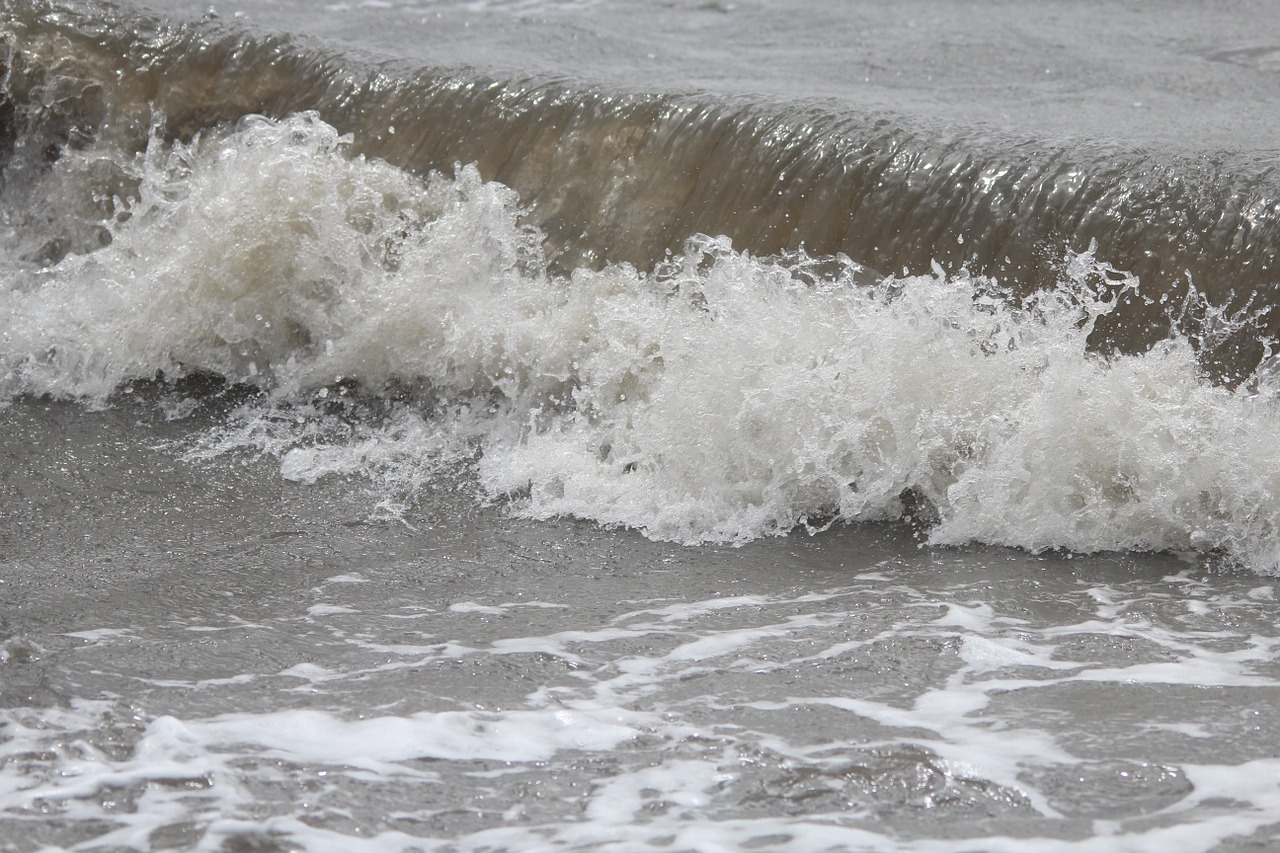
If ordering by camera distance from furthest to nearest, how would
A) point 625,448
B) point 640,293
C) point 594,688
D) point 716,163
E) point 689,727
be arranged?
point 716,163 → point 640,293 → point 625,448 → point 594,688 → point 689,727

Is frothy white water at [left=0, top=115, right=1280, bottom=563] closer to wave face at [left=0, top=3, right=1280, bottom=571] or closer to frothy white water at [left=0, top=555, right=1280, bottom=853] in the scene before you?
wave face at [left=0, top=3, right=1280, bottom=571]

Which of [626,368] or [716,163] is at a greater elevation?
[716,163]

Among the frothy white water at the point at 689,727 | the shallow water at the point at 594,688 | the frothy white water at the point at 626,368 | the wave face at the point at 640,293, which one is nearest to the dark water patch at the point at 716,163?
the wave face at the point at 640,293

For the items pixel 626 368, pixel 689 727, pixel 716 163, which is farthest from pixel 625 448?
pixel 689 727

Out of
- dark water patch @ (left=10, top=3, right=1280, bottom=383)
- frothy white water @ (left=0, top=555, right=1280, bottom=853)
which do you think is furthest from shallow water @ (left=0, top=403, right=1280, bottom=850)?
dark water patch @ (left=10, top=3, right=1280, bottom=383)

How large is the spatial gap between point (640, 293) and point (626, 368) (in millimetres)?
362

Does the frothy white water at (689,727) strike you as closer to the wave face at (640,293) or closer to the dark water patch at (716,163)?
the wave face at (640,293)

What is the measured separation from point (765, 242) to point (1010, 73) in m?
A: 2.54

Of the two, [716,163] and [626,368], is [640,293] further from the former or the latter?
[716,163]

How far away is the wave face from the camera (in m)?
3.82

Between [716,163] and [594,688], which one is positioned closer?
[594,688]

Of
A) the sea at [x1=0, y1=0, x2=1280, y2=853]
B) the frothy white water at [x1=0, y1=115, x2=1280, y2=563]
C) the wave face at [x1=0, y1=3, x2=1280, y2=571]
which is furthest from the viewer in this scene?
the wave face at [x1=0, y1=3, x2=1280, y2=571]

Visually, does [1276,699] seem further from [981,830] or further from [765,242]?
[765,242]

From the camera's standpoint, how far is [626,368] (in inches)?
173
